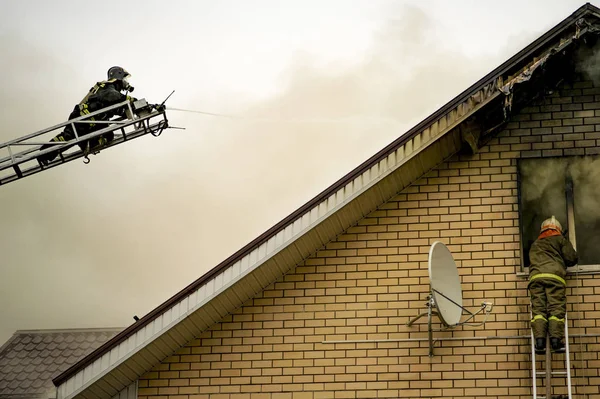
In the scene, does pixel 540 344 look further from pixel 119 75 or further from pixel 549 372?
pixel 119 75

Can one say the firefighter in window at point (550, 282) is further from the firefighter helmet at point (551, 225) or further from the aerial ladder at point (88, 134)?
the aerial ladder at point (88, 134)

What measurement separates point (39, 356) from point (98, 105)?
13.2 ft

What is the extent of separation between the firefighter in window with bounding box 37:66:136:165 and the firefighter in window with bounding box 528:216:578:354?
5678 mm

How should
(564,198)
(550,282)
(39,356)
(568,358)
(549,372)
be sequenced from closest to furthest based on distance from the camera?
(549,372) → (568,358) → (550,282) → (564,198) → (39,356)

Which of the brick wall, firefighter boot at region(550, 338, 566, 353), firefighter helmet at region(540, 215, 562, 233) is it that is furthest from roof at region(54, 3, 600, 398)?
firefighter boot at region(550, 338, 566, 353)

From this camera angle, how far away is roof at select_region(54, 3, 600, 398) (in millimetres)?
11984

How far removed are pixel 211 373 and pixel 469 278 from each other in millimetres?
3486

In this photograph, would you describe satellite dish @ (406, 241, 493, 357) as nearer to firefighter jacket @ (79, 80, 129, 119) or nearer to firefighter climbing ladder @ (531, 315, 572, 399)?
firefighter climbing ladder @ (531, 315, 572, 399)

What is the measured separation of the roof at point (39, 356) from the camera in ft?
44.8

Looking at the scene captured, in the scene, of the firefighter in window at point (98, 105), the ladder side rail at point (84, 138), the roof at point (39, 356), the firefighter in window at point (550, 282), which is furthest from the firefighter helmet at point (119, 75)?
the firefighter in window at point (550, 282)

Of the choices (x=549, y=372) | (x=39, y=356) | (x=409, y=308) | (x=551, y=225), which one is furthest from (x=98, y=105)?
(x=549, y=372)

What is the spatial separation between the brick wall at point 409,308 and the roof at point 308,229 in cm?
22

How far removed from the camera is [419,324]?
12258 millimetres

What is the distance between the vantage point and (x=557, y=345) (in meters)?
11.5
